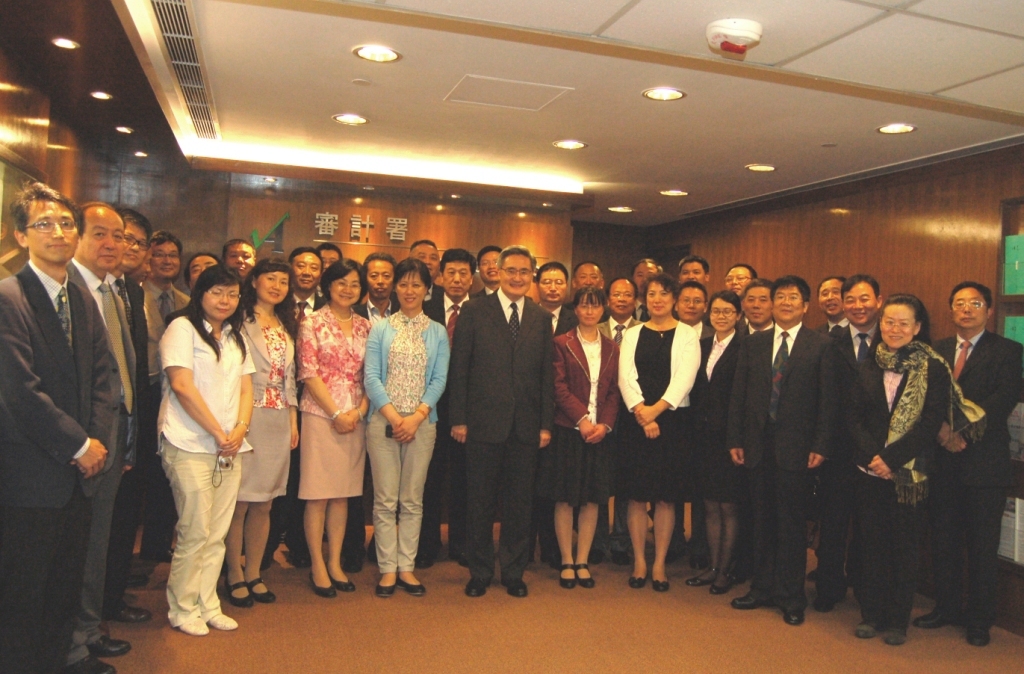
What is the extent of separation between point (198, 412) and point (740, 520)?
10.2 ft

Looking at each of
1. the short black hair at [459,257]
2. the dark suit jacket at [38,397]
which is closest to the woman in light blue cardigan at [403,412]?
the short black hair at [459,257]

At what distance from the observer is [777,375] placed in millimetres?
4473

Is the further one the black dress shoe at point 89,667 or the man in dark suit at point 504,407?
the man in dark suit at point 504,407

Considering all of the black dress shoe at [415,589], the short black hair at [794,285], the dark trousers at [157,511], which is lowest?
the black dress shoe at [415,589]

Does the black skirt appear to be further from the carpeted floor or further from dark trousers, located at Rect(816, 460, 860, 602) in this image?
dark trousers, located at Rect(816, 460, 860, 602)

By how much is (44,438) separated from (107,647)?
122 centimetres

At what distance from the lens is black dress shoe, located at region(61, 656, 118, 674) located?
10.5 feet

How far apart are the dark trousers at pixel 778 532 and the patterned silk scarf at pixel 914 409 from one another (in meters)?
0.51

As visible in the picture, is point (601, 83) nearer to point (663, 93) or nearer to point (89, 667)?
point (663, 93)

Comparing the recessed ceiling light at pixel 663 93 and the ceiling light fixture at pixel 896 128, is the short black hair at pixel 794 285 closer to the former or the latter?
the recessed ceiling light at pixel 663 93

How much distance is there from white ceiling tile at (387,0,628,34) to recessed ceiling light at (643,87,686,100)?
115 centimetres

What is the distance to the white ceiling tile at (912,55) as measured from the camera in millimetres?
3479

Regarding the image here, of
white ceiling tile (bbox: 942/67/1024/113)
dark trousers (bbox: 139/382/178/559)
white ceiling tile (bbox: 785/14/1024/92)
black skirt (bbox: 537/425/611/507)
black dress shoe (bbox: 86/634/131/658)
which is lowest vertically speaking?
black dress shoe (bbox: 86/634/131/658)

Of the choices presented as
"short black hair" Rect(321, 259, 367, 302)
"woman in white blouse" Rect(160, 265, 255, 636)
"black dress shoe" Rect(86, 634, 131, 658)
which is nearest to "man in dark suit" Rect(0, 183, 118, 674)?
"black dress shoe" Rect(86, 634, 131, 658)
